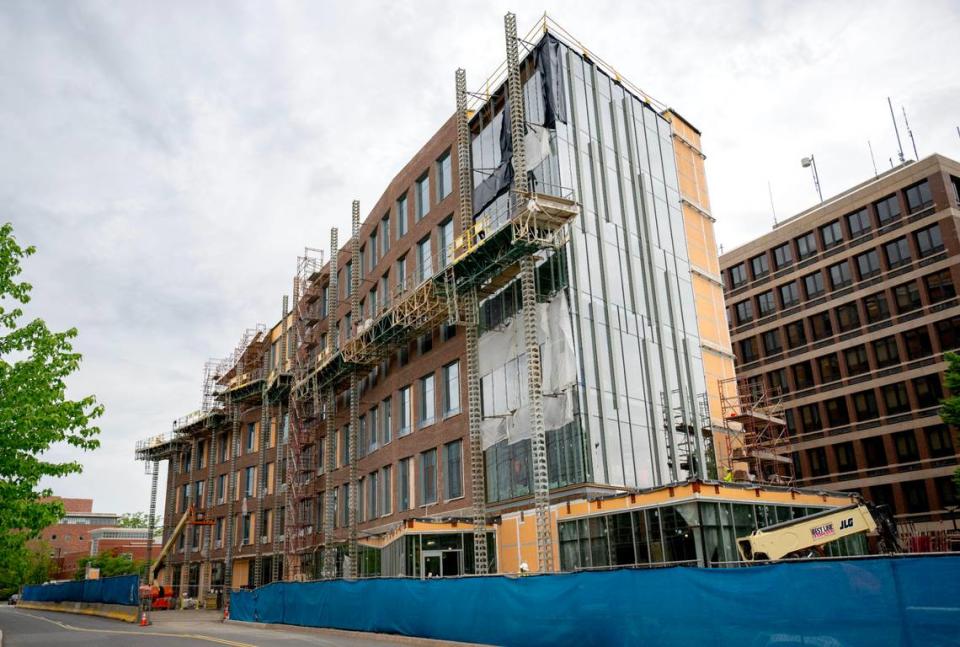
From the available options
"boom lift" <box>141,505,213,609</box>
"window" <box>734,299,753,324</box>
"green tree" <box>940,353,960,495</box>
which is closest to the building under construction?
"green tree" <box>940,353,960,495</box>

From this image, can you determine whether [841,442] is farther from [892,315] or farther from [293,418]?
[293,418]

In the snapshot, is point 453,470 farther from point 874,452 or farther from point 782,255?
point 782,255

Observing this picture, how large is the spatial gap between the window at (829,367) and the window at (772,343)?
4.14 metres

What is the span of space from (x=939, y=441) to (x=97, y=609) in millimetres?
53981

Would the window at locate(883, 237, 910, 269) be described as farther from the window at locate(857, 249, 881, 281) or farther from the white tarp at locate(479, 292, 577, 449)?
the white tarp at locate(479, 292, 577, 449)

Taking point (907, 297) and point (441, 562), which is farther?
point (907, 297)

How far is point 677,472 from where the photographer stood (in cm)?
3259

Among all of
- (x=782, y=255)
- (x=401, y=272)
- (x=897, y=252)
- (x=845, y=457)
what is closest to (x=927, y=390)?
(x=845, y=457)

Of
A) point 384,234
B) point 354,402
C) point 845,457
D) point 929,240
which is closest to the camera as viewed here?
point 354,402

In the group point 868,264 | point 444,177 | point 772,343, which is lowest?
point 772,343

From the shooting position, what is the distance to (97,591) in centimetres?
4434

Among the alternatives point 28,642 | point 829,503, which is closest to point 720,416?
point 829,503

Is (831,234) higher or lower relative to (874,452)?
higher

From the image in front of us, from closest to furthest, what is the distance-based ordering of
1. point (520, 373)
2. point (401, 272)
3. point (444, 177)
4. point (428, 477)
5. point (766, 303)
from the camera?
point (520, 373) < point (428, 477) < point (444, 177) < point (401, 272) < point (766, 303)
